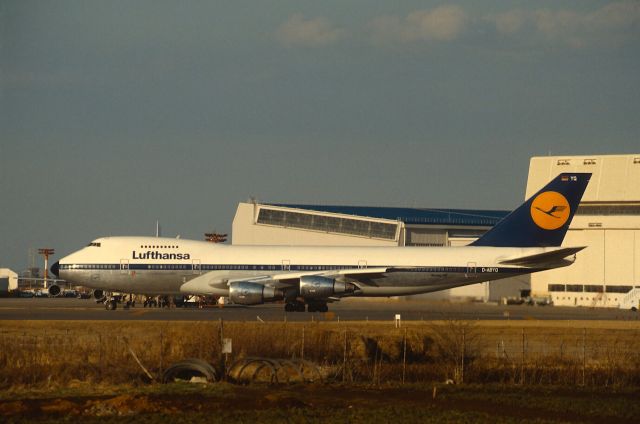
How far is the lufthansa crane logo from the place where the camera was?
69125mm

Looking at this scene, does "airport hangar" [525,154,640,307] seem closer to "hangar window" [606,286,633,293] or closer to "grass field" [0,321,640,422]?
"hangar window" [606,286,633,293]

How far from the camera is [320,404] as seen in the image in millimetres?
25547

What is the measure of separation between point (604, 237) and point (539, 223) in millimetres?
23049

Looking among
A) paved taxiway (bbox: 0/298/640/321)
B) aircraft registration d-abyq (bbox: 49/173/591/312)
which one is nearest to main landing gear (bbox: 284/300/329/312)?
aircraft registration d-abyq (bbox: 49/173/591/312)

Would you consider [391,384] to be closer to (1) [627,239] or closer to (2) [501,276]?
(2) [501,276]

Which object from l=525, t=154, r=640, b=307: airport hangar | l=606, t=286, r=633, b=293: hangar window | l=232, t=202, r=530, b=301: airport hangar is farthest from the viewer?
l=232, t=202, r=530, b=301: airport hangar

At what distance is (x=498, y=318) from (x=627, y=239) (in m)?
29.3

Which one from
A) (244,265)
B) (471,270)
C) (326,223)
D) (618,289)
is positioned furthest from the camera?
(326,223)

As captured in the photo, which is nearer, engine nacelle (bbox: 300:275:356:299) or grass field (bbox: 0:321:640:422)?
grass field (bbox: 0:321:640:422)

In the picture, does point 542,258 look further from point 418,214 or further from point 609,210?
point 418,214

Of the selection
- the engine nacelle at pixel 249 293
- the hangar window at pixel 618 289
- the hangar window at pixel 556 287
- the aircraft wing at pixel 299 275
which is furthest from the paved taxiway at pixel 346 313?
the hangar window at pixel 618 289

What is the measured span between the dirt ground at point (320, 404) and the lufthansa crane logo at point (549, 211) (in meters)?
40.0

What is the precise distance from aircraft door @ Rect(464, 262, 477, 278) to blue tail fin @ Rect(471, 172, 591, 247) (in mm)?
2771

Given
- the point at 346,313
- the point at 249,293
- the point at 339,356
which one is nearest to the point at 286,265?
the point at 249,293
